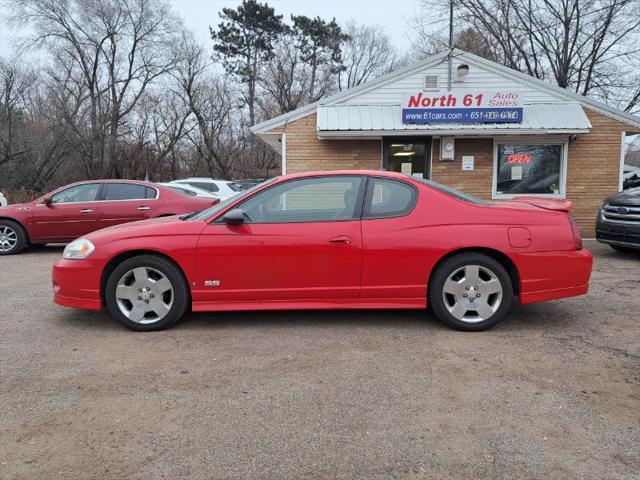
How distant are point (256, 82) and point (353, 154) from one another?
1102 inches

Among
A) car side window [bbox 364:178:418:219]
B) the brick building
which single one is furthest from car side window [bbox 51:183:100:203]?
car side window [bbox 364:178:418:219]

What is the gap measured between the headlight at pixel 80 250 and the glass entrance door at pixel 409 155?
8.14 m

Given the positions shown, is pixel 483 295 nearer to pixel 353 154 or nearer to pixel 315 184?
pixel 315 184

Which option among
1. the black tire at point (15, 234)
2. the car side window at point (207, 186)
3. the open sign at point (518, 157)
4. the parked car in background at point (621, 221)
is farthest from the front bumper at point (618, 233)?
the black tire at point (15, 234)

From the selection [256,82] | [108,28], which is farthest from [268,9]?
[108,28]

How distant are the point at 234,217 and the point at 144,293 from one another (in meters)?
1.09

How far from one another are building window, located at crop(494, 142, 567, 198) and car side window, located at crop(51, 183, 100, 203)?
29.3 feet

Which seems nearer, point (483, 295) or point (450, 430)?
point (450, 430)

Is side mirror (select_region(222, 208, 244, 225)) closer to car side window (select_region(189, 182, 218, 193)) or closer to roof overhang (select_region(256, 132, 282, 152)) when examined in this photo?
roof overhang (select_region(256, 132, 282, 152))

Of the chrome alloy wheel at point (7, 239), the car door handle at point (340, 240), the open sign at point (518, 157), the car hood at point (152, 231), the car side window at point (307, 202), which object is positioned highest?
the open sign at point (518, 157)

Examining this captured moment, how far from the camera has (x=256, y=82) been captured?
120ft

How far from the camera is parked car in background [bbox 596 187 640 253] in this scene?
24.9ft

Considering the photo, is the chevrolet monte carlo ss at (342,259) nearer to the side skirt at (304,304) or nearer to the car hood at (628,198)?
the side skirt at (304,304)

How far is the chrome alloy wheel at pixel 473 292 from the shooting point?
4.19 metres
